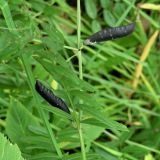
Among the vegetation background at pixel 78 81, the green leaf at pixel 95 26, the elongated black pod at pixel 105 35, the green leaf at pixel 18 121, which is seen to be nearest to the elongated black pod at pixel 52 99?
the vegetation background at pixel 78 81

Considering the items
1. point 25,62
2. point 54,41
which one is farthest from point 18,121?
point 54,41

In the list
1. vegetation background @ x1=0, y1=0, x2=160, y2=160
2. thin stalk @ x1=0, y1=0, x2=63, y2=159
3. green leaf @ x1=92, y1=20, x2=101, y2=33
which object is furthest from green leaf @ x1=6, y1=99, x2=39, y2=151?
green leaf @ x1=92, y1=20, x2=101, y2=33

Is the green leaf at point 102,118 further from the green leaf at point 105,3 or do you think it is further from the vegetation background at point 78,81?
the green leaf at point 105,3

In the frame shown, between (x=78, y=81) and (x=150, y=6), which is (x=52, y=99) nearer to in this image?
(x=78, y=81)

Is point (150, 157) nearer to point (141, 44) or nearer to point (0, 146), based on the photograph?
point (141, 44)

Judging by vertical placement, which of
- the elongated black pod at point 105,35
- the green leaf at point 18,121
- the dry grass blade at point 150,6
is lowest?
the green leaf at point 18,121

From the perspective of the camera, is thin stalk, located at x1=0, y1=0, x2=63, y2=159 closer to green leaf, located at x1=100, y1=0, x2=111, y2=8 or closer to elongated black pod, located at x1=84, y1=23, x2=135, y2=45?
elongated black pod, located at x1=84, y1=23, x2=135, y2=45

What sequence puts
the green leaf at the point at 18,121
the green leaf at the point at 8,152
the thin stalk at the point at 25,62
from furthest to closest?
1. the green leaf at the point at 18,121
2. the thin stalk at the point at 25,62
3. the green leaf at the point at 8,152

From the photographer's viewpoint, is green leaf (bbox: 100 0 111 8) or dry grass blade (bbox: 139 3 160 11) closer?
green leaf (bbox: 100 0 111 8)
